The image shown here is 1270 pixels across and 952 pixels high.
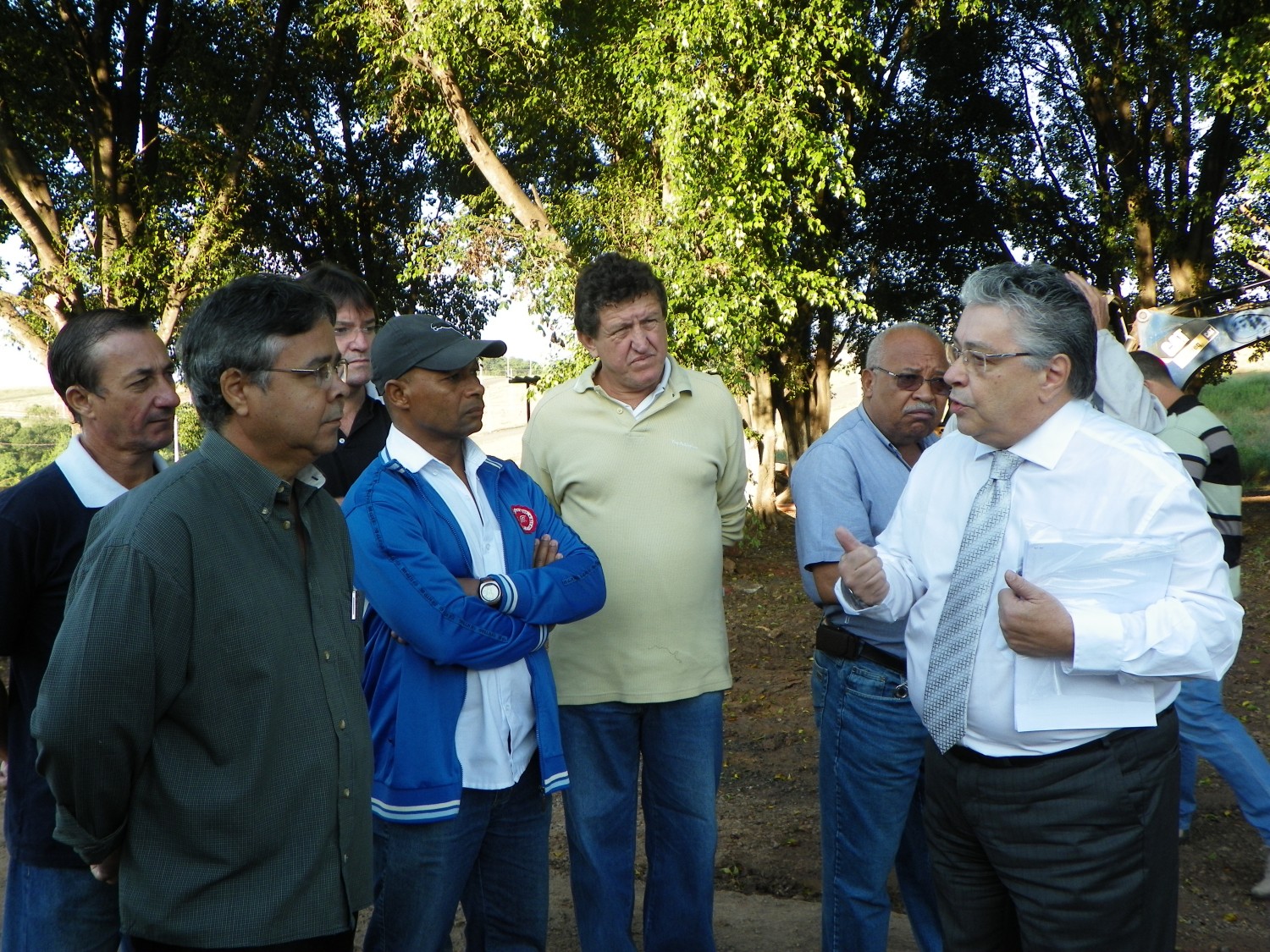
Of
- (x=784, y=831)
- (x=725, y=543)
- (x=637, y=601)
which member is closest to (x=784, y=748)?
(x=784, y=831)

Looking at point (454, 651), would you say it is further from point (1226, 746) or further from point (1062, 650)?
point (1226, 746)

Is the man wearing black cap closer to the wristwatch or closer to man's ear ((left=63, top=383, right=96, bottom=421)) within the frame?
the wristwatch

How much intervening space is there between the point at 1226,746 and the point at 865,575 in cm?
270

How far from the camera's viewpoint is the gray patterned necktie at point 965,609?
2410 mm

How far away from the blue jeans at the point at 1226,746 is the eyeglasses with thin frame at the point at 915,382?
2.01 m

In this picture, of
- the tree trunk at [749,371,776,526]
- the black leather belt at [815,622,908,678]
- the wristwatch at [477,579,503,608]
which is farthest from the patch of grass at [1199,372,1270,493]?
the wristwatch at [477,579,503,608]

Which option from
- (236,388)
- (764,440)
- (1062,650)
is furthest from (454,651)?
(764,440)

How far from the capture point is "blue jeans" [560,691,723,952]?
134 inches

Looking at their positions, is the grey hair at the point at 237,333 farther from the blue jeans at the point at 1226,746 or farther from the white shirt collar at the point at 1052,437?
the blue jeans at the point at 1226,746

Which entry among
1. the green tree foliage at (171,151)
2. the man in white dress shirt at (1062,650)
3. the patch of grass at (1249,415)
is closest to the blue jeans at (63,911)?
the man in white dress shirt at (1062,650)

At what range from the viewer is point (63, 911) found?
2430mm

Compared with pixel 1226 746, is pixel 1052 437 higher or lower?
higher

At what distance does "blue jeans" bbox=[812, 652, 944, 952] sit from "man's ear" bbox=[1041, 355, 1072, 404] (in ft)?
3.39

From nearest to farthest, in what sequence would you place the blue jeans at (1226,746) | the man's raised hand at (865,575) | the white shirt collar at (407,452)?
the man's raised hand at (865,575) → the white shirt collar at (407,452) → the blue jeans at (1226,746)
